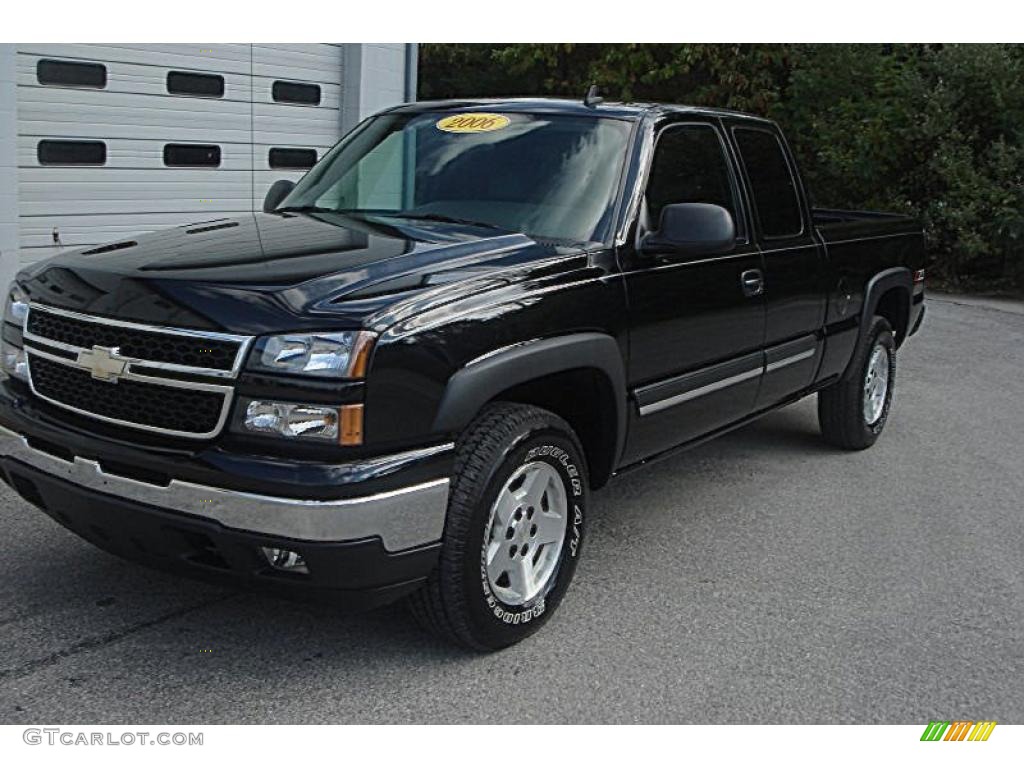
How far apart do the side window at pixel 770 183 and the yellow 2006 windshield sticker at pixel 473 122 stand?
1241 mm

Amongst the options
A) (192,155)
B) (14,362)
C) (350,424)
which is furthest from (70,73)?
(350,424)

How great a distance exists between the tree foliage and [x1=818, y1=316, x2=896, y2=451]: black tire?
6.14 meters

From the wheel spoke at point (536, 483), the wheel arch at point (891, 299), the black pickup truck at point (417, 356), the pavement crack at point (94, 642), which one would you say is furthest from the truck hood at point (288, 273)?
the wheel arch at point (891, 299)

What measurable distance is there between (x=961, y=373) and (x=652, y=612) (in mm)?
5998

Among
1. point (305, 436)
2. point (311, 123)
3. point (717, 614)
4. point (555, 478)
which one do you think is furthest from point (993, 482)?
point (311, 123)

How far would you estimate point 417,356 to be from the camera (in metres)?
3.41

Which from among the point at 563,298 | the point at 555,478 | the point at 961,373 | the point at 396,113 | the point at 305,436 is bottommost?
the point at 961,373

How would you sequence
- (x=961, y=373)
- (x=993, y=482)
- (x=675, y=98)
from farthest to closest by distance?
(x=675, y=98) < (x=961, y=373) < (x=993, y=482)

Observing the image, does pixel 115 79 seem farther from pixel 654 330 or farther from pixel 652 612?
pixel 652 612

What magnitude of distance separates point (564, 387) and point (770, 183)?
202 cm

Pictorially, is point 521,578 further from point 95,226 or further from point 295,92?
point 295,92

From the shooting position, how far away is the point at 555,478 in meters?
4.02

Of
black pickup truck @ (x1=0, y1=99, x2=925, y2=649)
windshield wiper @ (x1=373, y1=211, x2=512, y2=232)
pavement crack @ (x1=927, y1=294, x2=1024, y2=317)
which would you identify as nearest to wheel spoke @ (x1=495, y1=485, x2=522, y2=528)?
black pickup truck @ (x1=0, y1=99, x2=925, y2=649)

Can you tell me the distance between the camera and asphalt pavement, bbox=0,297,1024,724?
3525 millimetres
